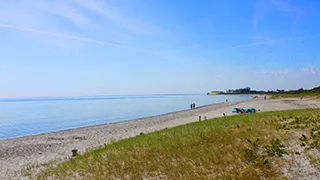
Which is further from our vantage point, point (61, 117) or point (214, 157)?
point (61, 117)

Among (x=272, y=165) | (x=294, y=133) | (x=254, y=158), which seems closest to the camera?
(x=272, y=165)

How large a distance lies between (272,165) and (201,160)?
7.82ft

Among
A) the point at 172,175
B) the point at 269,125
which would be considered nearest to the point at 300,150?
the point at 269,125

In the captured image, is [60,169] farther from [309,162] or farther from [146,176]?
[309,162]

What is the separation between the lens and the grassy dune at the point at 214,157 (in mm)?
7997

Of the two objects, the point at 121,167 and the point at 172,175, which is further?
the point at 121,167

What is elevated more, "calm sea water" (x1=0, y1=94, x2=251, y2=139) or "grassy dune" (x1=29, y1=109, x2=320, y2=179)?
"grassy dune" (x1=29, y1=109, x2=320, y2=179)

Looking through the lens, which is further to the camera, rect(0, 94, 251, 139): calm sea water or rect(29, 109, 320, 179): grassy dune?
rect(0, 94, 251, 139): calm sea water

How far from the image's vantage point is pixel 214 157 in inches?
354

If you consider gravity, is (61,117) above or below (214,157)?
below

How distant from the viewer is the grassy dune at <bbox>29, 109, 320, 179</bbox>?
8.00 metres

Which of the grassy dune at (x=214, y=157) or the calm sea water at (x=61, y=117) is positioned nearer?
the grassy dune at (x=214, y=157)

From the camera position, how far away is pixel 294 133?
10.5m

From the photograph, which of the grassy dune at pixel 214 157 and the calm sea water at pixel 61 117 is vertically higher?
the grassy dune at pixel 214 157
